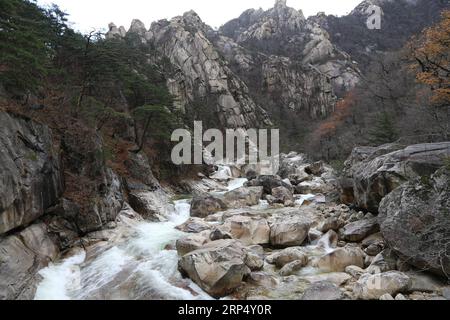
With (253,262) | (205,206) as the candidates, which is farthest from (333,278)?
(205,206)

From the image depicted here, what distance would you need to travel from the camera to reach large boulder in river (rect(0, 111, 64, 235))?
883cm

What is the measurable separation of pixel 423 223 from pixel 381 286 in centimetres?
220

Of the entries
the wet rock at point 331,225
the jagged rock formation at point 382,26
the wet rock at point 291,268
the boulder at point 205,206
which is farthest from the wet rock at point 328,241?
the jagged rock formation at point 382,26

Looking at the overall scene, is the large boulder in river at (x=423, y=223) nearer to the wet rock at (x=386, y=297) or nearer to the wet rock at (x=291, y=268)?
the wet rock at (x=386, y=297)

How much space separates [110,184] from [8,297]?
8.00 m

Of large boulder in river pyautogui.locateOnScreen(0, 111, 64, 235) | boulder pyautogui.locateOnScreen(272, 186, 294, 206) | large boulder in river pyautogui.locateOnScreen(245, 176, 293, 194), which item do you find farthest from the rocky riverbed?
large boulder in river pyautogui.locateOnScreen(245, 176, 293, 194)

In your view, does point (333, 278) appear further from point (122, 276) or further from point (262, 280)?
A: point (122, 276)

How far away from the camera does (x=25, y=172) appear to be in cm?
993

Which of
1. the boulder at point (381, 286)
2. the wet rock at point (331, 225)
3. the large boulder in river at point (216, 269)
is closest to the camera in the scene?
the boulder at point (381, 286)

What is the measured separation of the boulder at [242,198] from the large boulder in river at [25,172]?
10.2m

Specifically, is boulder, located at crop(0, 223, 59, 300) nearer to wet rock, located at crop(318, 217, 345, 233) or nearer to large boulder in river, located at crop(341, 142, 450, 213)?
wet rock, located at crop(318, 217, 345, 233)

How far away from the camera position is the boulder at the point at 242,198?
19889 millimetres

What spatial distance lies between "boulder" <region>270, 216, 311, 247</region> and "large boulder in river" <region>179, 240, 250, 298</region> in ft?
9.69
